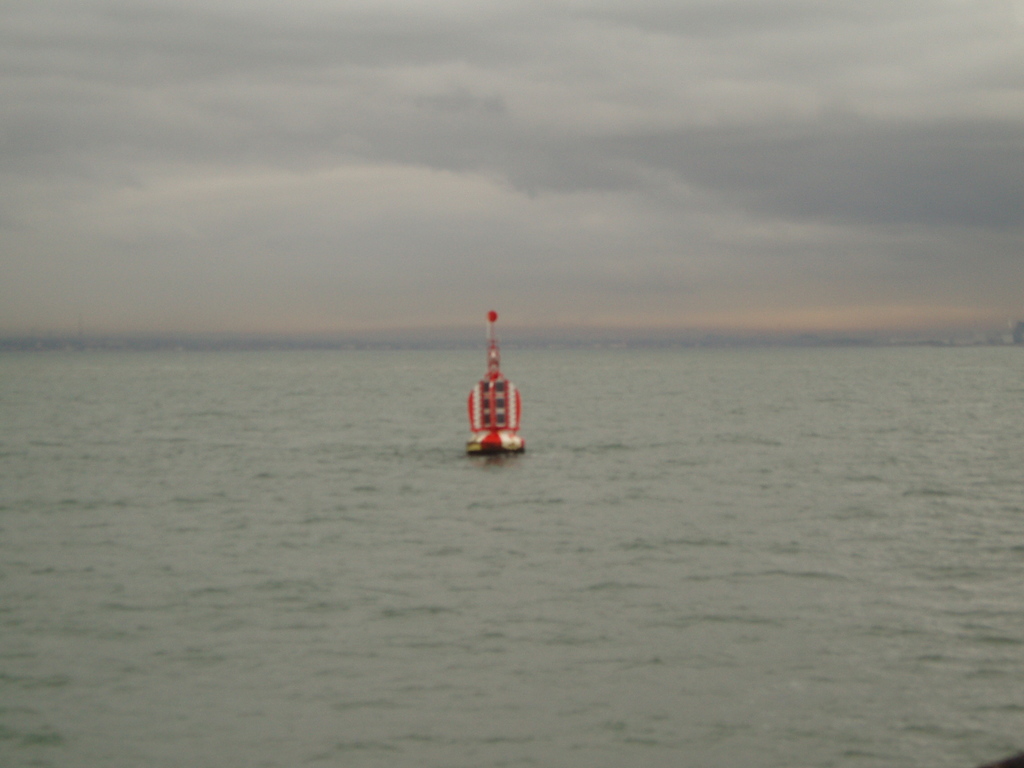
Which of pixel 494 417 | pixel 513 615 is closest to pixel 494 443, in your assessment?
pixel 494 417

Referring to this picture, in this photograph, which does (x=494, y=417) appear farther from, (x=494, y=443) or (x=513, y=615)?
(x=513, y=615)

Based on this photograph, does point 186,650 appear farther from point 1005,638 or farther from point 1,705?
point 1005,638

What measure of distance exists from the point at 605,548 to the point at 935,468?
2318 centimetres

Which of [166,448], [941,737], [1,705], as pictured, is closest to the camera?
[941,737]

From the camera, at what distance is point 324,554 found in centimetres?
2531

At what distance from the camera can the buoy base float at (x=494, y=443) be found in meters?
44.7

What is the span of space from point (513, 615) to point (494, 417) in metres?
25.0

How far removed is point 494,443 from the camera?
44.7m

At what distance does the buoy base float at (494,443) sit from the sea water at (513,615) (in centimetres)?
302

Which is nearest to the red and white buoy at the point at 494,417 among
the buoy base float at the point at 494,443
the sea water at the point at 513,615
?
the buoy base float at the point at 494,443

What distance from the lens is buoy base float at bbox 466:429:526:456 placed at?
4466 centimetres

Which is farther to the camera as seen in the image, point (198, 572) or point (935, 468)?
point (935, 468)

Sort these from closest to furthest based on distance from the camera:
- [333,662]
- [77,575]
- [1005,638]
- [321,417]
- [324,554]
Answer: [333,662] < [1005,638] < [77,575] < [324,554] < [321,417]

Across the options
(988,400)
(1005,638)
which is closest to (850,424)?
(988,400)
